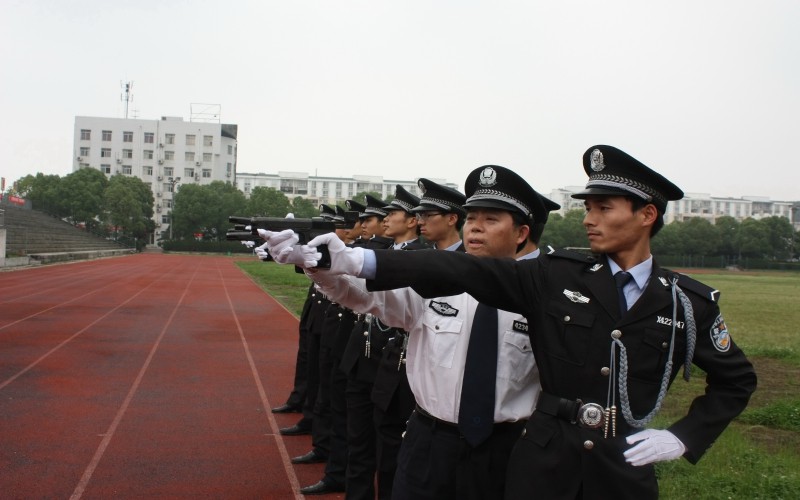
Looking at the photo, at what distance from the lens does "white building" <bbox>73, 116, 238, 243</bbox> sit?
73562mm

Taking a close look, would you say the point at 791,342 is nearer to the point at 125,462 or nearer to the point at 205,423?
the point at 205,423

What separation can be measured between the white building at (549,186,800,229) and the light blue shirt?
100 meters

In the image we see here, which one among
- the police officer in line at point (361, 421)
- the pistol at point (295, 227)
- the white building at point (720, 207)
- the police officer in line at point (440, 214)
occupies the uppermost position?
the white building at point (720, 207)

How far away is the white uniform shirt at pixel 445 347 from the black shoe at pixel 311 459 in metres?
2.62

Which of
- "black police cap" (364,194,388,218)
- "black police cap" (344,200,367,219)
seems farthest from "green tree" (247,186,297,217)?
"black police cap" (364,194,388,218)

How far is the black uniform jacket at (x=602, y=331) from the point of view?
195 cm

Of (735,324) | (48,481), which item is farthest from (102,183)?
(48,481)

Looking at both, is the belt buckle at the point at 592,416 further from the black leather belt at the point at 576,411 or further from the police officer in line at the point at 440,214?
the police officer in line at the point at 440,214

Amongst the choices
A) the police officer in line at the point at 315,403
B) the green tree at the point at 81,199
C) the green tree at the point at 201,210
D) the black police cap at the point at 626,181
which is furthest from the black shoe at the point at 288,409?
the green tree at the point at 81,199

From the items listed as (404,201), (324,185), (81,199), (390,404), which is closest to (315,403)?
(404,201)

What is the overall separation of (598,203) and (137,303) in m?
15.7

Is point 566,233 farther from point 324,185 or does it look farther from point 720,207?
point 720,207

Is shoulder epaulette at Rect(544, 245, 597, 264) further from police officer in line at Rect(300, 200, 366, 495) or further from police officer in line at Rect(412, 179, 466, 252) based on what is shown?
police officer in line at Rect(300, 200, 366, 495)

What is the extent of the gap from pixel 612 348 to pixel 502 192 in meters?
0.83
